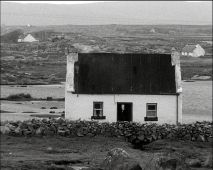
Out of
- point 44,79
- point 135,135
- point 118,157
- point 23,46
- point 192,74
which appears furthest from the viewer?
point 23,46

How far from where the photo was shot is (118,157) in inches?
816

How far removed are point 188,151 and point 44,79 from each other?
201 ft

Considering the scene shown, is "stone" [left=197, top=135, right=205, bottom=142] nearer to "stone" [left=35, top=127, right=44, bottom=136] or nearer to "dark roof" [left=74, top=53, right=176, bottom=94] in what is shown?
"dark roof" [left=74, top=53, right=176, bottom=94]

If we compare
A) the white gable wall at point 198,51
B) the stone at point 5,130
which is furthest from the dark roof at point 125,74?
the white gable wall at point 198,51

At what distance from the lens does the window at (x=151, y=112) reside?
1874 inches

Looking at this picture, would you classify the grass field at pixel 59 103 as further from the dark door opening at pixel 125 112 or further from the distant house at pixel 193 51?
the distant house at pixel 193 51

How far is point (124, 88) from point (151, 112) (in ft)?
7.92

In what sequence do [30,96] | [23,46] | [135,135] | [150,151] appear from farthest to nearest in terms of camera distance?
[23,46] < [30,96] < [135,135] < [150,151]

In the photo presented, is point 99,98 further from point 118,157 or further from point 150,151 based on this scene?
point 118,157

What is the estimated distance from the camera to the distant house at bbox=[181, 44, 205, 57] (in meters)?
129

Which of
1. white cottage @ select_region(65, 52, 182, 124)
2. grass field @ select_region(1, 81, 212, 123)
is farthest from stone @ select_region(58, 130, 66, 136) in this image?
grass field @ select_region(1, 81, 212, 123)

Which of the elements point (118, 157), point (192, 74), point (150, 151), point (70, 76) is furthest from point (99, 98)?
point (192, 74)

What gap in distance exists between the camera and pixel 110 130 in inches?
1784

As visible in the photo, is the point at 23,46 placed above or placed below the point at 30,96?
above
